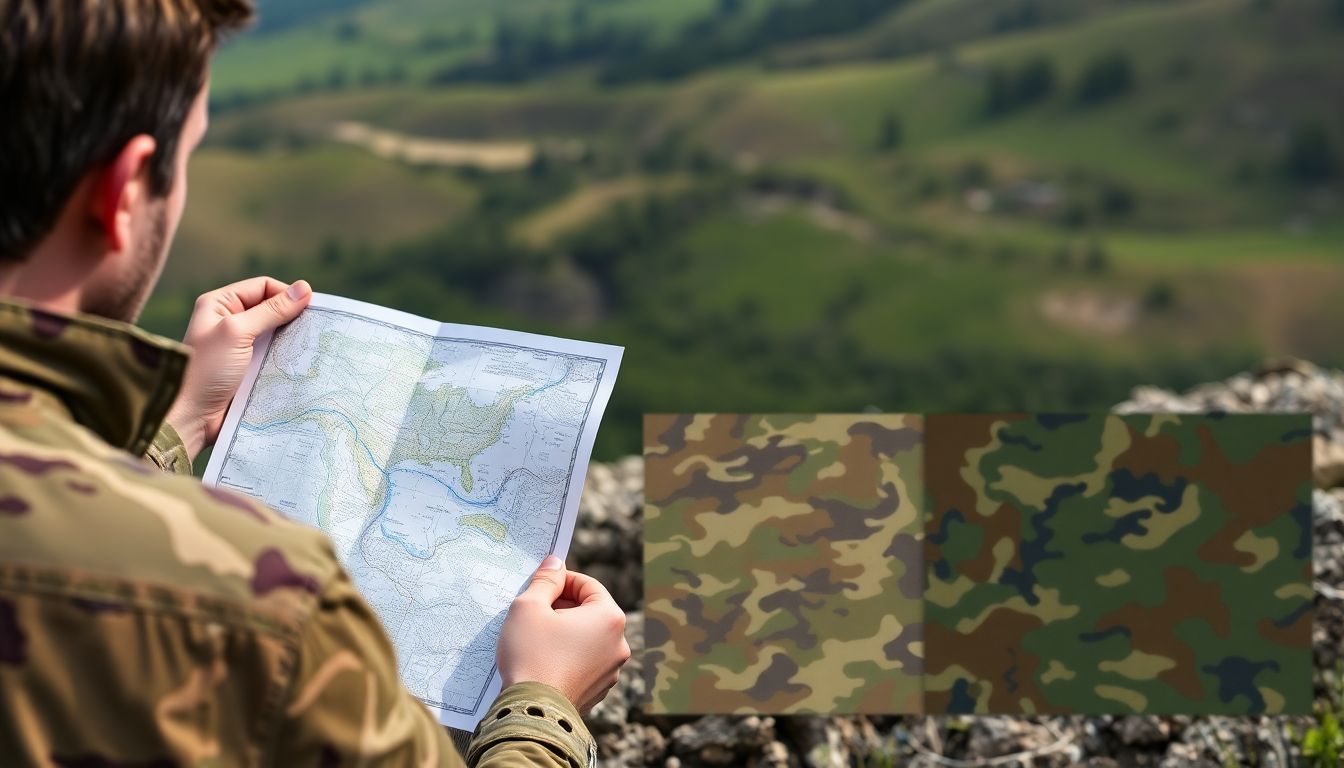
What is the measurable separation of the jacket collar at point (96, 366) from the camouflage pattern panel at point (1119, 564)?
2.24 m

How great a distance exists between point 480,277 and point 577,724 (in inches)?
3037

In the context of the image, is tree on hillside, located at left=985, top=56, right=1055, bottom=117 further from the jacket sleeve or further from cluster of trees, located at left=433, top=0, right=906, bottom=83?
the jacket sleeve

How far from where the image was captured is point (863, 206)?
8381 cm

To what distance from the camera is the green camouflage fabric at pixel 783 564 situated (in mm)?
3395

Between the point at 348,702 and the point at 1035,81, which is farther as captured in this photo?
the point at 1035,81

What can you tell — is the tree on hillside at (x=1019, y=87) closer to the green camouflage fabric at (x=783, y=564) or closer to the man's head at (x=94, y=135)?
the green camouflage fabric at (x=783, y=564)

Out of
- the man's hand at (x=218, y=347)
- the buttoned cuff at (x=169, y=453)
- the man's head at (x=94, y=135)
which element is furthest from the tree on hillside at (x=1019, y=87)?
the man's head at (x=94, y=135)

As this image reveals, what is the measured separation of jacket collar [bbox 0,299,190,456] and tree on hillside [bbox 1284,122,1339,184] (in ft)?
288

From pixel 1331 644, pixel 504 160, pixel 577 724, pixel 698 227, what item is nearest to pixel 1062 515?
pixel 1331 644

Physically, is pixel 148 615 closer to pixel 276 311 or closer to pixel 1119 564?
pixel 276 311

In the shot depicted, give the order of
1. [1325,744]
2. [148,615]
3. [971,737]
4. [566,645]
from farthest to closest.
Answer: [971,737] → [1325,744] → [566,645] → [148,615]

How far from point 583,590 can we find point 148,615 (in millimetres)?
916

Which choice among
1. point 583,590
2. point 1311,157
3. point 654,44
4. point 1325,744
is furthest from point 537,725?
point 654,44

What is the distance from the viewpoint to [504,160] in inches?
3767
